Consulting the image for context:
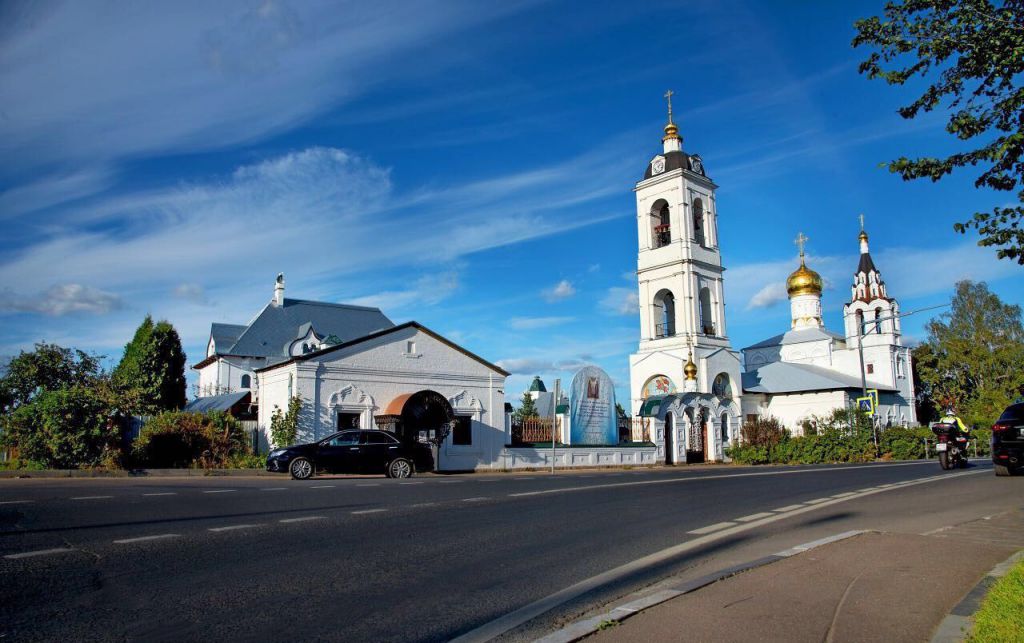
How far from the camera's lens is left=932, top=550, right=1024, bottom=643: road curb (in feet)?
16.2

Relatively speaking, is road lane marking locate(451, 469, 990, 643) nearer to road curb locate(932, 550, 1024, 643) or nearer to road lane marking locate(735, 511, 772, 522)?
road lane marking locate(735, 511, 772, 522)

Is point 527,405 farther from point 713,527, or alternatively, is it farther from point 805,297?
point 713,527

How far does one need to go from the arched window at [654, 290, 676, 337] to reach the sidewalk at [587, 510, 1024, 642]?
4171cm

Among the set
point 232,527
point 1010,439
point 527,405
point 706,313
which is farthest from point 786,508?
point 527,405

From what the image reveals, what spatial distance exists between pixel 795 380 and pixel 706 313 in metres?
10.3

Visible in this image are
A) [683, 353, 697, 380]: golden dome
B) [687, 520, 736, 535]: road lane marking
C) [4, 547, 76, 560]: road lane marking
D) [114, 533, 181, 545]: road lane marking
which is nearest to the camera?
[4, 547, 76, 560]: road lane marking

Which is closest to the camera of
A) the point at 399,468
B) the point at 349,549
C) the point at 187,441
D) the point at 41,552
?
the point at 41,552

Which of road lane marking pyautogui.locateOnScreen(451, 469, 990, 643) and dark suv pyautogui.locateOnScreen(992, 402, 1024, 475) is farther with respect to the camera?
dark suv pyautogui.locateOnScreen(992, 402, 1024, 475)

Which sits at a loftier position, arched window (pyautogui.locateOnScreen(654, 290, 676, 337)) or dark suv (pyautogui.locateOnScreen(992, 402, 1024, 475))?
arched window (pyautogui.locateOnScreen(654, 290, 676, 337))

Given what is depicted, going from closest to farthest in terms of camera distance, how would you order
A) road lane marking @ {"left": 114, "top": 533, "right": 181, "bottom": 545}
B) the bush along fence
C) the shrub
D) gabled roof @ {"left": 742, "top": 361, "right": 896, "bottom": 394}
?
1. road lane marking @ {"left": 114, "top": 533, "right": 181, "bottom": 545}
2. the shrub
3. the bush along fence
4. gabled roof @ {"left": 742, "top": 361, "right": 896, "bottom": 394}

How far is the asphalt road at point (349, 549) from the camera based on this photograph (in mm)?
5504

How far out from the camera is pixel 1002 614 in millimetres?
5164

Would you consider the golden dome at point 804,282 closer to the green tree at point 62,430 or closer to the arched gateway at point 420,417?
the arched gateway at point 420,417

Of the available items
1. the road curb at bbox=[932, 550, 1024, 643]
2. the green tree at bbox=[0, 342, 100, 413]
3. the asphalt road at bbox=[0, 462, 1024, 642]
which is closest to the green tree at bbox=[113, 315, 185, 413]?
the green tree at bbox=[0, 342, 100, 413]
